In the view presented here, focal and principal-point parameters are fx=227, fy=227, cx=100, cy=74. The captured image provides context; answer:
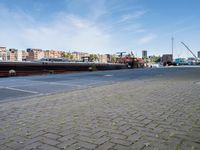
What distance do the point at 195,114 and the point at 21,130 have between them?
12.8 ft

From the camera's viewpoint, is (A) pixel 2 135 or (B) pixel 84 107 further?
(B) pixel 84 107

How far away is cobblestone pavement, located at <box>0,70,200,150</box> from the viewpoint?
11.8 feet

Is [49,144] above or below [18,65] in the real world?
below

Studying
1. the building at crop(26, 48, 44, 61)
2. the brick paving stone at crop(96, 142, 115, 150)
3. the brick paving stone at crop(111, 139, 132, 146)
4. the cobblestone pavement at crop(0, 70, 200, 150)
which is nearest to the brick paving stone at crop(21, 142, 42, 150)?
the cobblestone pavement at crop(0, 70, 200, 150)

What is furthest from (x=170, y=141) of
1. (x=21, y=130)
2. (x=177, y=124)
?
(x=21, y=130)

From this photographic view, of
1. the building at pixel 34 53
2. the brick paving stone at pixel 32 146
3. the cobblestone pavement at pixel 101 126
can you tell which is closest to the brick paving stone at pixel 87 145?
the cobblestone pavement at pixel 101 126

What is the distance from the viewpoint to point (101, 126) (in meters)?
4.56

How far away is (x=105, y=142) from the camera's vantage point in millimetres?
3682

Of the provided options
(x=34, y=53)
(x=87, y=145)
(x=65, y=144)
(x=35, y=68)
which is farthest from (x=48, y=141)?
(x=34, y=53)

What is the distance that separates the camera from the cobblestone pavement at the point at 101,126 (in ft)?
11.8

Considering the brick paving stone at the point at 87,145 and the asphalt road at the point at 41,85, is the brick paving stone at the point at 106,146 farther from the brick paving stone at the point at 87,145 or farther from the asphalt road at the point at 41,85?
the asphalt road at the point at 41,85

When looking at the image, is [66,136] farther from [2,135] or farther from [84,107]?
[84,107]

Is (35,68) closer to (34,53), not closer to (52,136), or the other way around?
(52,136)

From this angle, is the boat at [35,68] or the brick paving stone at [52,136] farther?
the boat at [35,68]
